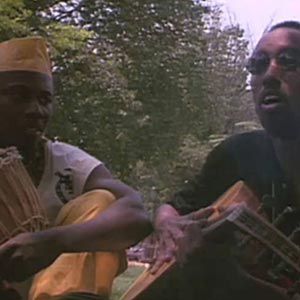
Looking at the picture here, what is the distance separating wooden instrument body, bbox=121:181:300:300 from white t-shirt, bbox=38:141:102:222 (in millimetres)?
218

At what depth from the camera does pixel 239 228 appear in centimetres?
125

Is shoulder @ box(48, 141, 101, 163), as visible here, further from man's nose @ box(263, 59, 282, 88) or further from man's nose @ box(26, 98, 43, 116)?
man's nose @ box(263, 59, 282, 88)

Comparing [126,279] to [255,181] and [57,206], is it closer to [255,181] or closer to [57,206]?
[57,206]

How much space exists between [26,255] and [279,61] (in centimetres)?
53

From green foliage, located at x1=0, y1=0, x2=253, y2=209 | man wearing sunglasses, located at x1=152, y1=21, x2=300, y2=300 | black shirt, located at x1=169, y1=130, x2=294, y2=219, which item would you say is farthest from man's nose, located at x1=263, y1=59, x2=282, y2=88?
green foliage, located at x1=0, y1=0, x2=253, y2=209

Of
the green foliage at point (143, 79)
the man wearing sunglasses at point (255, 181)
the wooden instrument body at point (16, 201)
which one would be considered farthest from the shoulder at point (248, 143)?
the wooden instrument body at point (16, 201)

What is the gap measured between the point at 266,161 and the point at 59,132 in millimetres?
1537

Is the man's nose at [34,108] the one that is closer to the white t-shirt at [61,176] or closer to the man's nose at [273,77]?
the white t-shirt at [61,176]

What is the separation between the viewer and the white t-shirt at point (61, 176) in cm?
155

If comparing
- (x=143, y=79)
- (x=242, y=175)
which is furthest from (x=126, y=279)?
(x=143, y=79)

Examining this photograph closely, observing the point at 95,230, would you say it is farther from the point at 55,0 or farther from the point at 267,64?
the point at 55,0

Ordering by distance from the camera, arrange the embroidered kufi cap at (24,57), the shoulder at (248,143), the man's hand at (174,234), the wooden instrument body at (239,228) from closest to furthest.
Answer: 1. the wooden instrument body at (239,228)
2. the man's hand at (174,234)
3. the shoulder at (248,143)
4. the embroidered kufi cap at (24,57)

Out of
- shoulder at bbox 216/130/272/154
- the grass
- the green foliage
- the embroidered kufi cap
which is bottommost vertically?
the green foliage

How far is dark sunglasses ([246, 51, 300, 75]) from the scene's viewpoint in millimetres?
1440
